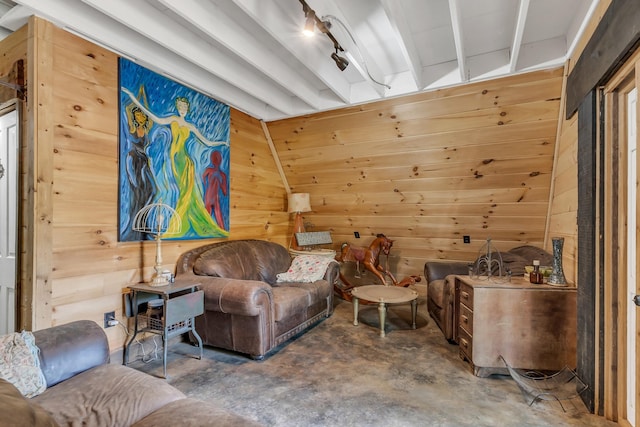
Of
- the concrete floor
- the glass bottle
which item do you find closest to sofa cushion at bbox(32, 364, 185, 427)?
the concrete floor

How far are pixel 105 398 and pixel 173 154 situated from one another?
213 cm

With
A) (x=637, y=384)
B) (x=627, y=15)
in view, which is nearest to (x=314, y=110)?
(x=627, y=15)

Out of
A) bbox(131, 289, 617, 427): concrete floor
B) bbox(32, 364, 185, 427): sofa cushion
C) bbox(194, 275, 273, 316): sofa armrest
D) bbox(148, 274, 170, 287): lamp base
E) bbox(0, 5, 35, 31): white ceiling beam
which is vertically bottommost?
bbox(131, 289, 617, 427): concrete floor

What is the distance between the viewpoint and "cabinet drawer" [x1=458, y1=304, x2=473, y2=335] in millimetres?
2383

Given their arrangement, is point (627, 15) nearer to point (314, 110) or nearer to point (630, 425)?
point (630, 425)

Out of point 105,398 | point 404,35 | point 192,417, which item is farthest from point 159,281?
point 404,35

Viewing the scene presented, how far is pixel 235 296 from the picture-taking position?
8.27 ft

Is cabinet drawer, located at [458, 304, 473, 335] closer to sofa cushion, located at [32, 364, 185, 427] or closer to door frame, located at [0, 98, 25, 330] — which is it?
sofa cushion, located at [32, 364, 185, 427]

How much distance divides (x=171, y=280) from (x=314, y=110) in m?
2.34

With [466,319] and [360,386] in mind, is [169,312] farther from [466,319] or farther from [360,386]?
[466,319]

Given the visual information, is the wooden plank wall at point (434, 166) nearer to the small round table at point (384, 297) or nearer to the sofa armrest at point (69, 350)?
the small round table at point (384, 297)

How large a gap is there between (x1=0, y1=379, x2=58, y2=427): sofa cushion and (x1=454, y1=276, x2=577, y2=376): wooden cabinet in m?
2.42

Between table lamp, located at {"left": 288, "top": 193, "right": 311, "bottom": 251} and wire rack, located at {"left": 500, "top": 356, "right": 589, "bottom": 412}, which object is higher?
table lamp, located at {"left": 288, "top": 193, "right": 311, "bottom": 251}

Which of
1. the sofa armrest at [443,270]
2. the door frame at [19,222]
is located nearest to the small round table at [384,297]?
the sofa armrest at [443,270]
